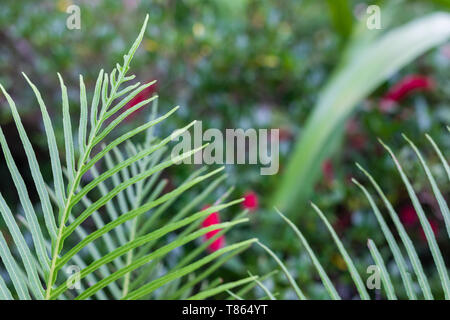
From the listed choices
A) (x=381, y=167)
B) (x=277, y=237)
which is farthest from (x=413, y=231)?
(x=277, y=237)

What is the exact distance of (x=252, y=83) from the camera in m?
1.64

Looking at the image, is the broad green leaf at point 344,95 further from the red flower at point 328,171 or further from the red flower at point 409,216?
the red flower at point 409,216

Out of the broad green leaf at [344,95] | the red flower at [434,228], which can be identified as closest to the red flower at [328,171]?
the broad green leaf at [344,95]

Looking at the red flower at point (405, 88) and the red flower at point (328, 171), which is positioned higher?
the red flower at point (405, 88)

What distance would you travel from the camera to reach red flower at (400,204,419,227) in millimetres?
1306

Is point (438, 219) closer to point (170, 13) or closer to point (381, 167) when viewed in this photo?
point (381, 167)

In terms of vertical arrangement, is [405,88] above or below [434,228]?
above

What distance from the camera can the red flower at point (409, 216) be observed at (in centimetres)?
131

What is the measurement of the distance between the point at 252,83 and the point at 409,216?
0.56m

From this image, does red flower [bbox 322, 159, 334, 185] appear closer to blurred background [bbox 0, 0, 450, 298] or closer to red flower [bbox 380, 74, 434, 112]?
blurred background [bbox 0, 0, 450, 298]

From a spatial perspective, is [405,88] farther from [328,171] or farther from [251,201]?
[251,201]

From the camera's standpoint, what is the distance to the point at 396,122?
4.55 feet

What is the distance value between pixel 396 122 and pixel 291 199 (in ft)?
1.21

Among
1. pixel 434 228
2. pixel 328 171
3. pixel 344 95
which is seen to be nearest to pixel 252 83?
pixel 328 171
